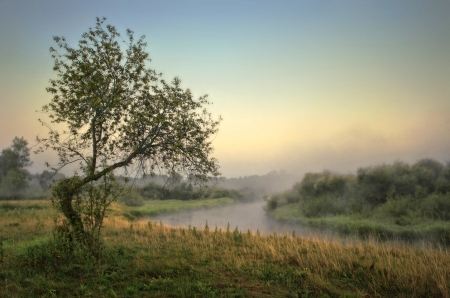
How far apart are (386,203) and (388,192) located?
1453mm

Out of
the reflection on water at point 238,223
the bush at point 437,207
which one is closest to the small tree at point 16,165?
the reflection on water at point 238,223

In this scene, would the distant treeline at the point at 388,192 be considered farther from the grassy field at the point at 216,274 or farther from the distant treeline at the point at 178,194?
the distant treeline at the point at 178,194

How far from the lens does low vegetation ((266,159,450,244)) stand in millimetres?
21578

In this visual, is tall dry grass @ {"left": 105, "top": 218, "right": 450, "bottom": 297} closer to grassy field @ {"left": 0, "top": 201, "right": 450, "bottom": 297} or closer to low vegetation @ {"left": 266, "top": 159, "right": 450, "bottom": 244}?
grassy field @ {"left": 0, "top": 201, "right": 450, "bottom": 297}

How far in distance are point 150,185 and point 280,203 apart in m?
33.9

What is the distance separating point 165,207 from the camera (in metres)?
44.8

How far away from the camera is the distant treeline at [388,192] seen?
2334 centimetres

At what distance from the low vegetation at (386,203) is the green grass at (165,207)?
1705 cm

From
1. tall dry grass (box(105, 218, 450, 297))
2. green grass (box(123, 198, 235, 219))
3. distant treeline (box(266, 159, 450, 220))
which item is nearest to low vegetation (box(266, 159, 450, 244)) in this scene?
distant treeline (box(266, 159, 450, 220))

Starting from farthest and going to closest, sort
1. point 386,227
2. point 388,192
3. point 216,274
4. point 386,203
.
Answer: point 388,192
point 386,203
point 386,227
point 216,274

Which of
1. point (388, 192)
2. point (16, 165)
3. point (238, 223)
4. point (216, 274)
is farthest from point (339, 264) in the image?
point (16, 165)

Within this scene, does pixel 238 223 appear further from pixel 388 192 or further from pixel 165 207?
pixel 388 192

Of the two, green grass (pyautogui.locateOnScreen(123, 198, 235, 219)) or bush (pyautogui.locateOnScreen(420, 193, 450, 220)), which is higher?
bush (pyautogui.locateOnScreen(420, 193, 450, 220))

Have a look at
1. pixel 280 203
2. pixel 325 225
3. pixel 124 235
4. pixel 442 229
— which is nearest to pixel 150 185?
pixel 280 203
